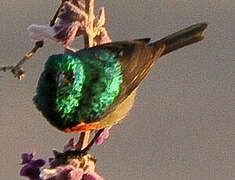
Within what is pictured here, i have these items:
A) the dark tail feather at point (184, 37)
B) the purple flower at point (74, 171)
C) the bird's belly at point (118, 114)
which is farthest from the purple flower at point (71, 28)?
the dark tail feather at point (184, 37)

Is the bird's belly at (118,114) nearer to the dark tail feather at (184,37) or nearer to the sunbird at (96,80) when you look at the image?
the sunbird at (96,80)

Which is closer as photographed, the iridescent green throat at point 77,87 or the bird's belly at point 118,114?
the iridescent green throat at point 77,87

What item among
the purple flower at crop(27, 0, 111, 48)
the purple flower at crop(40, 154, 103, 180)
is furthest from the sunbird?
the purple flower at crop(40, 154, 103, 180)

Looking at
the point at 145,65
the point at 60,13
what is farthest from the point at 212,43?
the point at 60,13

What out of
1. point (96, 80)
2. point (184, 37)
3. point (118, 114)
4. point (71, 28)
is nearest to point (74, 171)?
point (71, 28)

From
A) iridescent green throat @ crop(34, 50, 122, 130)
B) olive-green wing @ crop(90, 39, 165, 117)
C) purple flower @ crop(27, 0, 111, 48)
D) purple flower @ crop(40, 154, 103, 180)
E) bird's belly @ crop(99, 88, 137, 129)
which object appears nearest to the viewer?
purple flower @ crop(40, 154, 103, 180)

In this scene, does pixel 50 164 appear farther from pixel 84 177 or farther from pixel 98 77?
pixel 98 77

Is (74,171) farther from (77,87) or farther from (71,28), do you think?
(77,87)

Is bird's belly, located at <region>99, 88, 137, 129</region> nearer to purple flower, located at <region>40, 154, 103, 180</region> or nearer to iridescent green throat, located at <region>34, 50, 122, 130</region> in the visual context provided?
iridescent green throat, located at <region>34, 50, 122, 130</region>
